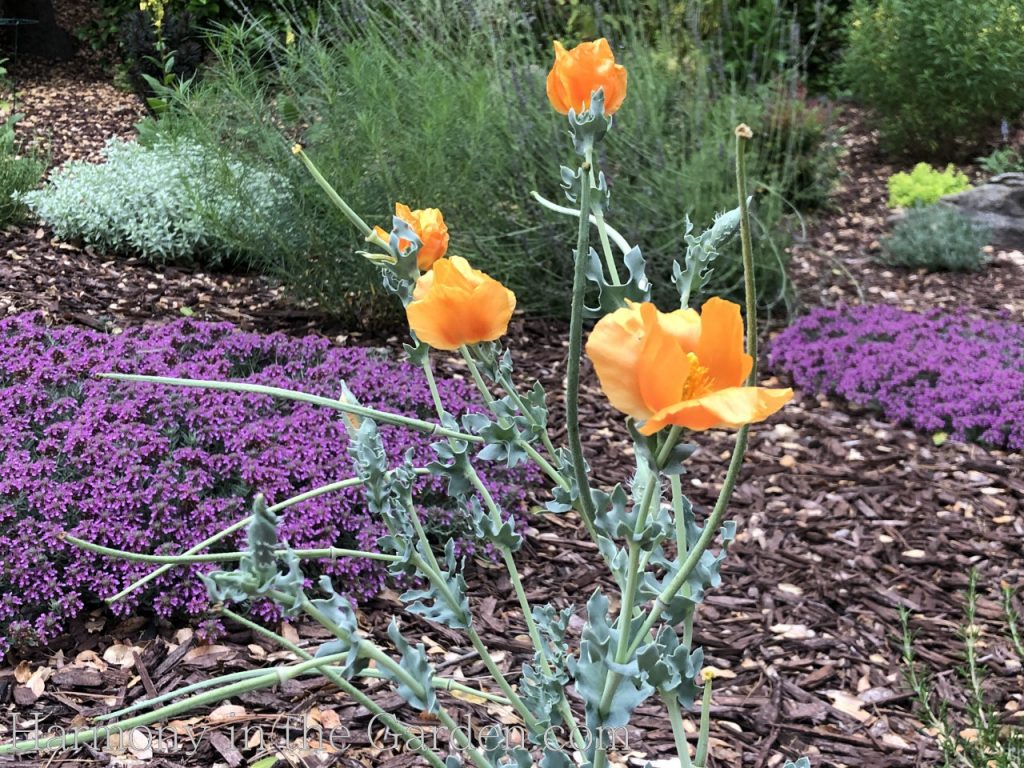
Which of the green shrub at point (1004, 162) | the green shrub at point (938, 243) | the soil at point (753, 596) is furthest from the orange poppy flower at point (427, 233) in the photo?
the green shrub at point (1004, 162)

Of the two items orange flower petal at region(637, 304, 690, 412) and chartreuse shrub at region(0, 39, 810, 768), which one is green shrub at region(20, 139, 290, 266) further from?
orange flower petal at region(637, 304, 690, 412)

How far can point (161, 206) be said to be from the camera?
457 cm

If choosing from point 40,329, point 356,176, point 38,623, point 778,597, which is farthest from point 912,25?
point 38,623

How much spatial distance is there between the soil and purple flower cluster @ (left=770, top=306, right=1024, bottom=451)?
0.27 ft

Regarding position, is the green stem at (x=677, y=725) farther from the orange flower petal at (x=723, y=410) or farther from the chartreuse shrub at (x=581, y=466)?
the orange flower petal at (x=723, y=410)

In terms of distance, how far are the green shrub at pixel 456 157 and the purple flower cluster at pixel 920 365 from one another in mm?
275

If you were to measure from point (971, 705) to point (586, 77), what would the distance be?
1.26 meters

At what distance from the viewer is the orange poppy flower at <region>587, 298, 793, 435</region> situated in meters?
0.68

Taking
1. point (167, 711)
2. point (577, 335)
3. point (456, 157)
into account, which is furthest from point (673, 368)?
point (456, 157)

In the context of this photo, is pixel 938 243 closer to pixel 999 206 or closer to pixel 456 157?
pixel 999 206

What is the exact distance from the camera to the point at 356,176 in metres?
3.80

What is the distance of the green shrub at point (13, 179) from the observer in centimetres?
486

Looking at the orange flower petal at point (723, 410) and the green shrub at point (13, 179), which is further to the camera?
the green shrub at point (13, 179)

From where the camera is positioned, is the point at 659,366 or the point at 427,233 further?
the point at 427,233
